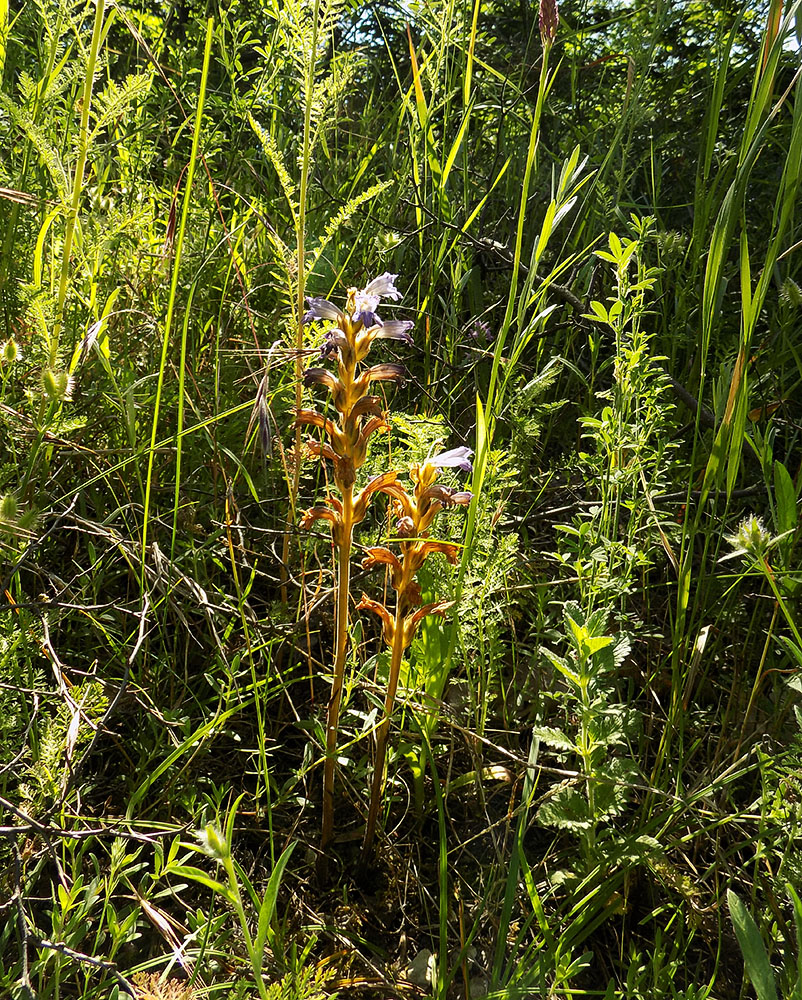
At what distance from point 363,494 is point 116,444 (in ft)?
2.99

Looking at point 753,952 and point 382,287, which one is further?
point 382,287

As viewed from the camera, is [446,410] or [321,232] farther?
[321,232]

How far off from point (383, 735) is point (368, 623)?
57 centimetres

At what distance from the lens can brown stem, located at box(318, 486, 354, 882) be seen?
1.56 m

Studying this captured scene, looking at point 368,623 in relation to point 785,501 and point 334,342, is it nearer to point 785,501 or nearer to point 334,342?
point 334,342

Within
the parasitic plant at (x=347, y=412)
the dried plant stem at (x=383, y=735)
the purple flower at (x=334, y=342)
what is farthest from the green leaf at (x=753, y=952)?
the purple flower at (x=334, y=342)

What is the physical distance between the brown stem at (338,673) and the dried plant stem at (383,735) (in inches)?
3.5

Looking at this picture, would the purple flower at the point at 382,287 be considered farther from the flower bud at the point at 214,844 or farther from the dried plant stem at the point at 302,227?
the flower bud at the point at 214,844

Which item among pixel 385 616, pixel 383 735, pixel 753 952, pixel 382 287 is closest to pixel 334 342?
pixel 382 287

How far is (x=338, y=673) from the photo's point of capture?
161 centimetres

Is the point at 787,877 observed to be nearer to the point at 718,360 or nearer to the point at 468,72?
the point at 718,360

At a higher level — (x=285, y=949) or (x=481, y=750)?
(x=481, y=750)

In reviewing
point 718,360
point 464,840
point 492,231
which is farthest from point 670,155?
point 464,840

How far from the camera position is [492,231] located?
2.96m
